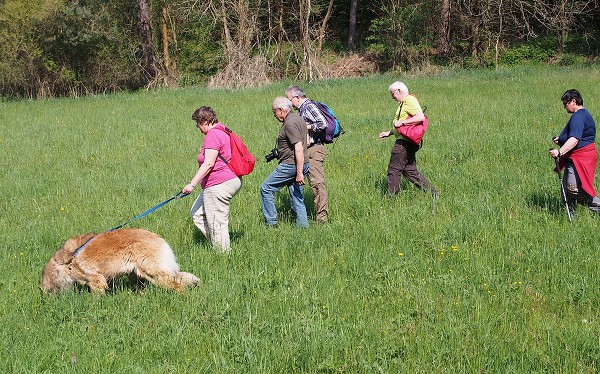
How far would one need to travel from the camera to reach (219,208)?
6184mm

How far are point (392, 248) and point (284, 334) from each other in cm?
207

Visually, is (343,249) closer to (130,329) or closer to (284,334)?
(284,334)

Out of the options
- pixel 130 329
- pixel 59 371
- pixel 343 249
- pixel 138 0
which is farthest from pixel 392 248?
pixel 138 0

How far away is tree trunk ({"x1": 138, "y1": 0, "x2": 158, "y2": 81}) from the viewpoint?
3127cm

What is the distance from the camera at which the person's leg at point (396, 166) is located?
797cm

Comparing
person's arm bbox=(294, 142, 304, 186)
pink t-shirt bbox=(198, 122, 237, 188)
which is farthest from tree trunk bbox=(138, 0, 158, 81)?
pink t-shirt bbox=(198, 122, 237, 188)

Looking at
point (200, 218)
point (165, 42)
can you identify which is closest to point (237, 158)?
point (200, 218)

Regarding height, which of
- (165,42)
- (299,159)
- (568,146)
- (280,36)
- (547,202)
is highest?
(568,146)

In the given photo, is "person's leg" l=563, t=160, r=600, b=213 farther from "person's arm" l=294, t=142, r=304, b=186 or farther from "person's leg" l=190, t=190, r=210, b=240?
"person's leg" l=190, t=190, r=210, b=240

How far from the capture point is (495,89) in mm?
18469

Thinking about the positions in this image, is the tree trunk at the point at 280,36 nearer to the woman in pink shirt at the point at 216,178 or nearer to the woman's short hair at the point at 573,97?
the woman's short hair at the point at 573,97

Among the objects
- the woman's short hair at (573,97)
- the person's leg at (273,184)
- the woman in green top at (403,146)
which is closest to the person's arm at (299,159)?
the person's leg at (273,184)

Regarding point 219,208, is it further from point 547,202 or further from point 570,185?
point 547,202

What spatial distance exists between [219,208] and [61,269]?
1661 mm
